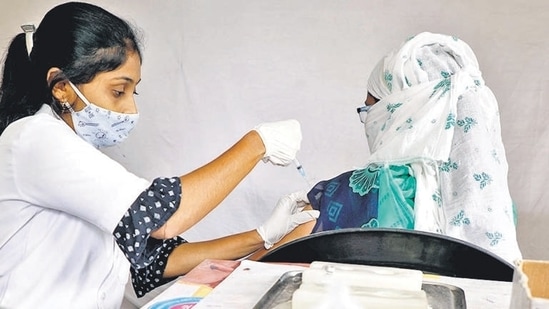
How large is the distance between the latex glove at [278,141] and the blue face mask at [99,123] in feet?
0.97

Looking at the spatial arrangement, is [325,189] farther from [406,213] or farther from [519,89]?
[519,89]

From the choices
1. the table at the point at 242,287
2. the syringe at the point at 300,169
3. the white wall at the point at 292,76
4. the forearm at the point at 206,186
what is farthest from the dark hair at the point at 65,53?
the white wall at the point at 292,76

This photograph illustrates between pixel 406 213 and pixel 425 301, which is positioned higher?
pixel 425 301

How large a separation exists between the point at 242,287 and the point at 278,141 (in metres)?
0.60

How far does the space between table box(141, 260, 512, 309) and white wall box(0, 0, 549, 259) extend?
116cm

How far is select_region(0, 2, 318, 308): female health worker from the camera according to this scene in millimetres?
1157

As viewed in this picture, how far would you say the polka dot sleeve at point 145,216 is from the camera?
1.13 m

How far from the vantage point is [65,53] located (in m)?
1.29

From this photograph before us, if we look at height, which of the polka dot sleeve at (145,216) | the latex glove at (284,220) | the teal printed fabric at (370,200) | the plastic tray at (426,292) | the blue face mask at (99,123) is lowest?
the latex glove at (284,220)

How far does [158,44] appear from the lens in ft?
6.95

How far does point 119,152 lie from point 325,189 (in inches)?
37.4

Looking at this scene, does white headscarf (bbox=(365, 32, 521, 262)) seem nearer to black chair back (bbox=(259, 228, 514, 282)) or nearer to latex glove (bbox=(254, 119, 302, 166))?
latex glove (bbox=(254, 119, 302, 166))

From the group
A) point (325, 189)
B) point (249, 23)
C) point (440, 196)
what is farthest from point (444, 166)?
point (249, 23)

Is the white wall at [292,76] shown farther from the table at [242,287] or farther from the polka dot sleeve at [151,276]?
the table at [242,287]
